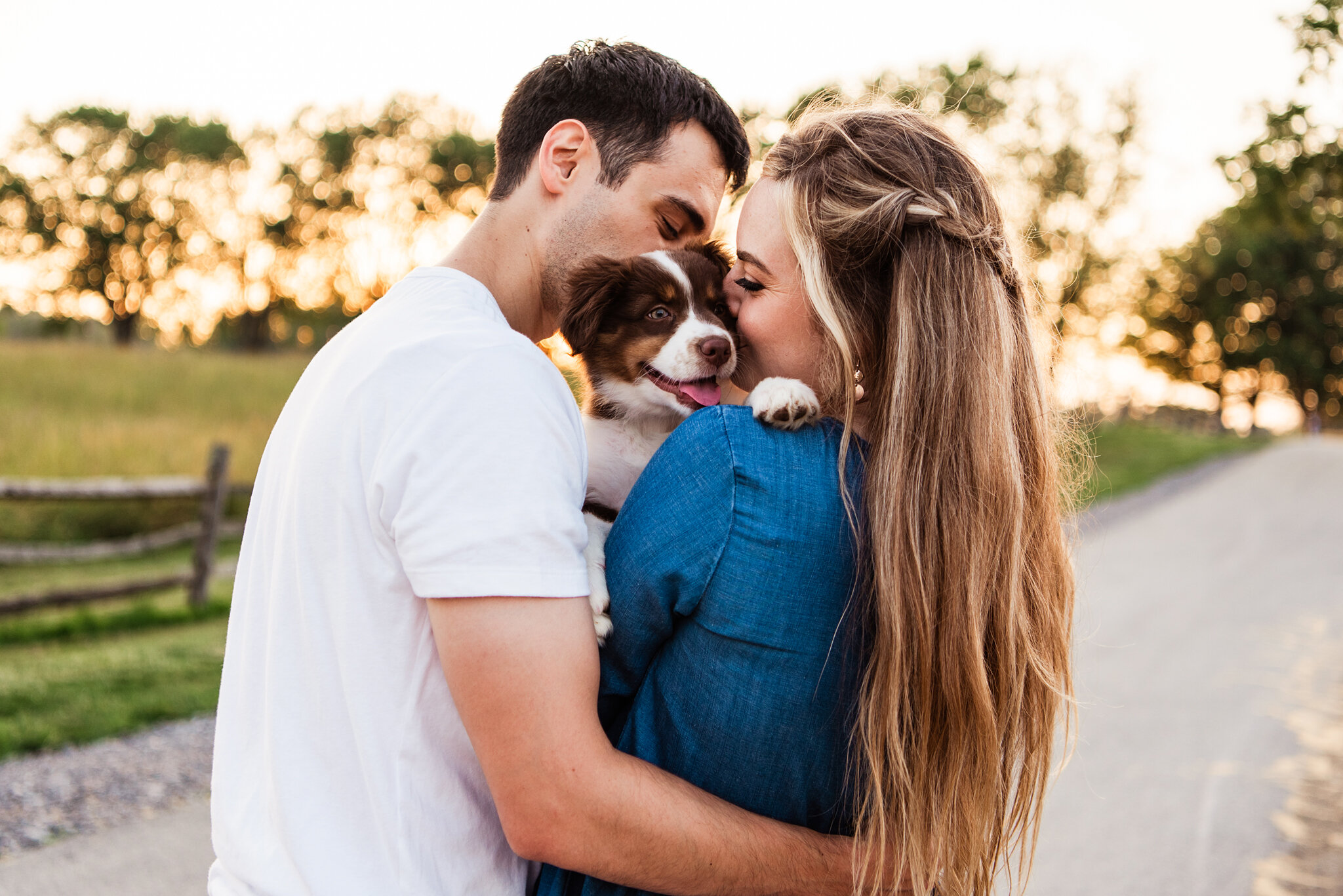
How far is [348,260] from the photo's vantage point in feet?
112

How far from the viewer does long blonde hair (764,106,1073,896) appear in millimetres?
1440

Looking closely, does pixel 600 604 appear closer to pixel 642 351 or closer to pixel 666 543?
pixel 666 543

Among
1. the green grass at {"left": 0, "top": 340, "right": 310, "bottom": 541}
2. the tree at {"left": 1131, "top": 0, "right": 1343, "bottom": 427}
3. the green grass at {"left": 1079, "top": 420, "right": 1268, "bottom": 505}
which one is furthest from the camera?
the tree at {"left": 1131, "top": 0, "right": 1343, "bottom": 427}

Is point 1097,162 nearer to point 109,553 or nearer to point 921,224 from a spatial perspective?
point 109,553

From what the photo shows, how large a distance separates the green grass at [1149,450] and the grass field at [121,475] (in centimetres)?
10

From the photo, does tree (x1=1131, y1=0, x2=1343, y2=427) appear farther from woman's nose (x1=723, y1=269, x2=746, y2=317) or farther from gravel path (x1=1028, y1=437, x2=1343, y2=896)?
woman's nose (x1=723, y1=269, x2=746, y2=317)

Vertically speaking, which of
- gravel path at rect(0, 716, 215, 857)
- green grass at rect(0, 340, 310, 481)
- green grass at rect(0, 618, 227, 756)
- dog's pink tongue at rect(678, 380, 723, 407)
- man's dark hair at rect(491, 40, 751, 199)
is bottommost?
green grass at rect(0, 340, 310, 481)

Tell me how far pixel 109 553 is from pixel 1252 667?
9733 mm

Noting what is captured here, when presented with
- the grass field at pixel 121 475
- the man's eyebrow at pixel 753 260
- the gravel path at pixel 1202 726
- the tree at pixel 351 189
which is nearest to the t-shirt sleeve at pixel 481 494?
the man's eyebrow at pixel 753 260

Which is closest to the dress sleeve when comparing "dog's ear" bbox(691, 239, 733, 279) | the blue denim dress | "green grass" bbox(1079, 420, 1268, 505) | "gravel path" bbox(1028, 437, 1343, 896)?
the blue denim dress

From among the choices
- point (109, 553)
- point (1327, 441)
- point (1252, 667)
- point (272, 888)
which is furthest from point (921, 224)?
point (1327, 441)

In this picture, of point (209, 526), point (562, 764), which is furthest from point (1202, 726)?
point (209, 526)

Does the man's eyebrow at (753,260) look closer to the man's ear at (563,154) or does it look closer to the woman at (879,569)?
the woman at (879,569)

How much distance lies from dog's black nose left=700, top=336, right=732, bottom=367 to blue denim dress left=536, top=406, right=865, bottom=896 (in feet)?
3.36
